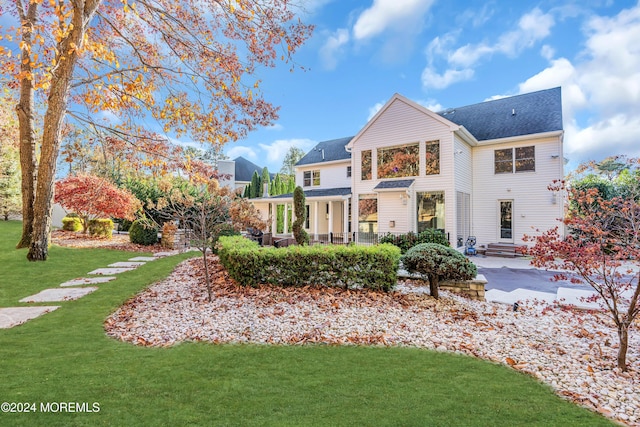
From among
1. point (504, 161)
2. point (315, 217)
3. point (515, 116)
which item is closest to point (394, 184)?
point (504, 161)

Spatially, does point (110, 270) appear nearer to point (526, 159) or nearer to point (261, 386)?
point (261, 386)

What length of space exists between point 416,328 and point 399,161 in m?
12.6

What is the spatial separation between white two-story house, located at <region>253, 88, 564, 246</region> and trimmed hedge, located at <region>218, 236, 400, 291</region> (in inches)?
357

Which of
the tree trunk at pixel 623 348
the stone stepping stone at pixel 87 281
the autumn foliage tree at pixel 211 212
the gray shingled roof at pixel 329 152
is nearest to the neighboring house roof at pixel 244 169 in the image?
the gray shingled roof at pixel 329 152

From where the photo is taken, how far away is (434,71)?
54.6 ft

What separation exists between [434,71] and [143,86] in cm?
1415

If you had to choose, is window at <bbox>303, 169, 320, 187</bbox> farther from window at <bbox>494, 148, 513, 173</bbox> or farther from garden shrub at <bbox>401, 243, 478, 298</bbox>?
garden shrub at <bbox>401, 243, 478, 298</bbox>

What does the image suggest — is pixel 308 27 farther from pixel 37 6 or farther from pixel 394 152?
pixel 394 152

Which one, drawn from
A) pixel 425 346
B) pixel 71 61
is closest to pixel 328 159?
pixel 71 61

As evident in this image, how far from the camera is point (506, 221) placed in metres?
15.6

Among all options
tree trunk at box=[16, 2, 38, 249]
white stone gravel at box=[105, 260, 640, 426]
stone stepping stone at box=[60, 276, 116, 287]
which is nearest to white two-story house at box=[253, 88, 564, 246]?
white stone gravel at box=[105, 260, 640, 426]

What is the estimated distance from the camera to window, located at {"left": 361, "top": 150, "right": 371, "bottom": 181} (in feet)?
56.5

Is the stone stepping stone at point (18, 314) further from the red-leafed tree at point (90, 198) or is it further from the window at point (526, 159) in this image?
the window at point (526, 159)

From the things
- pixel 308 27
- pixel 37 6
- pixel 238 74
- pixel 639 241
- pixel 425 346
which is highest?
pixel 37 6
